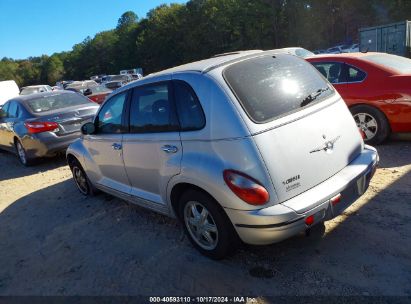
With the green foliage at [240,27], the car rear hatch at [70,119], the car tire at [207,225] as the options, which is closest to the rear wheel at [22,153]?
the car rear hatch at [70,119]

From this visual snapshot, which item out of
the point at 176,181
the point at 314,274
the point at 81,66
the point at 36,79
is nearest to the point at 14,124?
the point at 176,181

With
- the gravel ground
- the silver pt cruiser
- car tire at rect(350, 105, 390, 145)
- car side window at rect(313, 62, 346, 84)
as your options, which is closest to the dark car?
the gravel ground

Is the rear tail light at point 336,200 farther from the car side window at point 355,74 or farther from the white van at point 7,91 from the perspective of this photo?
the white van at point 7,91

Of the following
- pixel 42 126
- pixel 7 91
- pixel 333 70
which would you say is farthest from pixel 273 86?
pixel 7 91

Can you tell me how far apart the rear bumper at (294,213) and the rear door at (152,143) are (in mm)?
839

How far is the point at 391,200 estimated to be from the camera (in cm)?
430

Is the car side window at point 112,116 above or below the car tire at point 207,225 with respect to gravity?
above

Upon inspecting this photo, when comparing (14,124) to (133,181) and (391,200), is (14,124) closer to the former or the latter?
(133,181)

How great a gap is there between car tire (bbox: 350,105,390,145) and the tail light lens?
403cm

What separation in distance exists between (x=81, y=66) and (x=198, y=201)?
109m

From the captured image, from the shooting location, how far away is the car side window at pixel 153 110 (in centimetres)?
366

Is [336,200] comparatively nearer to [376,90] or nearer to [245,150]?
[245,150]

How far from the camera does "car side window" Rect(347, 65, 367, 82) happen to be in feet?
20.7

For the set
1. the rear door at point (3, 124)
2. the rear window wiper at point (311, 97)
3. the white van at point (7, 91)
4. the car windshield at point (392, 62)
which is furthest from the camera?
the white van at point (7, 91)
